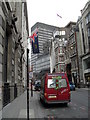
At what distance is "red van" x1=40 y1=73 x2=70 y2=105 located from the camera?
10.1m

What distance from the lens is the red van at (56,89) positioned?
1006 cm

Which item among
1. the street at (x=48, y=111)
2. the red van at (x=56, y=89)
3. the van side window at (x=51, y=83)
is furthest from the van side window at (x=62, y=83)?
the street at (x=48, y=111)

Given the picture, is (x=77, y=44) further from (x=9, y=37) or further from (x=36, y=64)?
(x=36, y=64)

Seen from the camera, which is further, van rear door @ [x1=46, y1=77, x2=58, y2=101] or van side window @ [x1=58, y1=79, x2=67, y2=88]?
van side window @ [x1=58, y1=79, x2=67, y2=88]

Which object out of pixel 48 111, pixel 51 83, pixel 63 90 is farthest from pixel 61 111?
pixel 51 83

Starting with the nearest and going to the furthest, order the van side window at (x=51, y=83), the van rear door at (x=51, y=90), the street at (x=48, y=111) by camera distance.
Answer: the street at (x=48, y=111) → the van rear door at (x=51, y=90) → the van side window at (x=51, y=83)

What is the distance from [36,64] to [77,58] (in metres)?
98.7

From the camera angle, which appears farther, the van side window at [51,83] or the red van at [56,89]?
the van side window at [51,83]

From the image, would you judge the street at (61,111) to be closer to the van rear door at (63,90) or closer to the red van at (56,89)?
the red van at (56,89)

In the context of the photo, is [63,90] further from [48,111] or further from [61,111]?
[48,111]

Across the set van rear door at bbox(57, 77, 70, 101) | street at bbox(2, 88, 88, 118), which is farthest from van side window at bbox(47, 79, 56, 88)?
street at bbox(2, 88, 88, 118)

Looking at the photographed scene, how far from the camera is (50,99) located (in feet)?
32.9

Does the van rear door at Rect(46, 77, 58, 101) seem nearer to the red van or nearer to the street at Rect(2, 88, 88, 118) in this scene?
the red van

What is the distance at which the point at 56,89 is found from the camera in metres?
10.3
